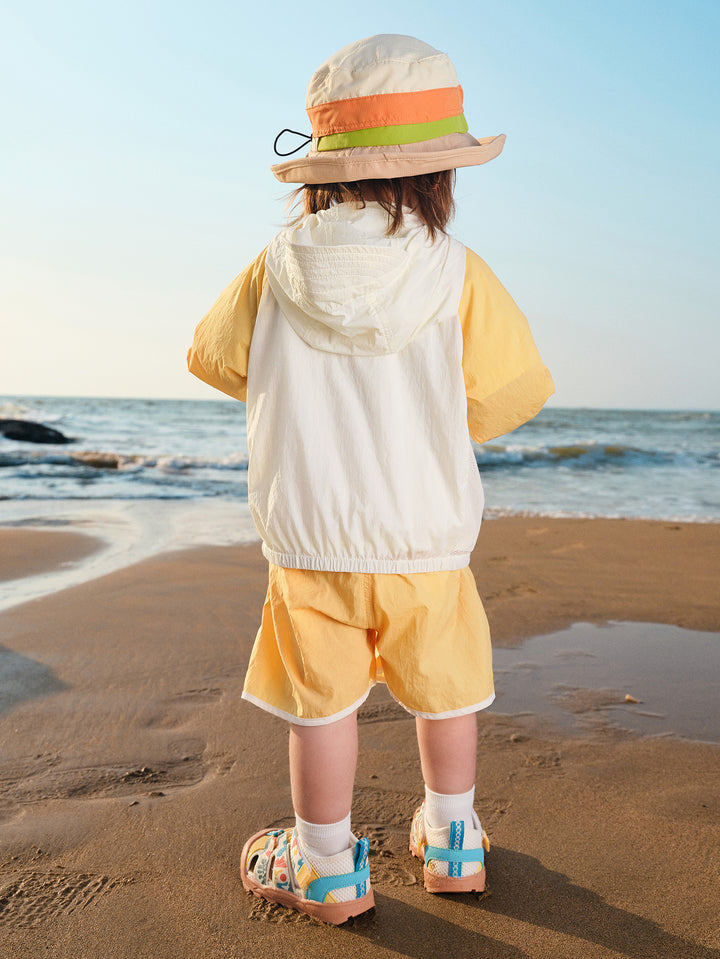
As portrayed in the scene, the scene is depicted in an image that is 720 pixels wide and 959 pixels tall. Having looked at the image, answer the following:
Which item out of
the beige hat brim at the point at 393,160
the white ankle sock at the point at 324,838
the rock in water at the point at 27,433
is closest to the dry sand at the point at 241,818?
the white ankle sock at the point at 324,838

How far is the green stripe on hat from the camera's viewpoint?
1468 mm

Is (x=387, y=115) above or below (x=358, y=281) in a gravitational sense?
above

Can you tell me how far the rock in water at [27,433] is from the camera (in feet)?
47.3

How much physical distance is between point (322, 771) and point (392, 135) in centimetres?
122

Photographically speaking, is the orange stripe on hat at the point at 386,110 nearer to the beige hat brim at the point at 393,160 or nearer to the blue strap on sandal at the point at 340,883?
the beige hat brim at the point at 393,160

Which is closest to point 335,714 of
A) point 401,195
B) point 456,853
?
point 456,853

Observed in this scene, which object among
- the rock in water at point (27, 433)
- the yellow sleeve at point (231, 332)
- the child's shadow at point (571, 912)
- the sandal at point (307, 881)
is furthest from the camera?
the rock in water at point (27, 433)

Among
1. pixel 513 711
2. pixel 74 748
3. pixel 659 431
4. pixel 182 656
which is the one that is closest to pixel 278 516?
pixel 74 748

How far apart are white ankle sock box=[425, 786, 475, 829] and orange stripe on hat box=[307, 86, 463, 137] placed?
133 cm

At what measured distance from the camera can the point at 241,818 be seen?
181 centimetres

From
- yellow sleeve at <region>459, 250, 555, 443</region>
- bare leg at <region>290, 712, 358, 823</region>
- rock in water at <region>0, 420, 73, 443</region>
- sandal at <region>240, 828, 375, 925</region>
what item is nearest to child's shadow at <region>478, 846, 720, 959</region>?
sandal at <region>240, 828, 375, 925</region>

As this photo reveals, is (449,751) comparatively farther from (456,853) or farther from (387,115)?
(387,115)

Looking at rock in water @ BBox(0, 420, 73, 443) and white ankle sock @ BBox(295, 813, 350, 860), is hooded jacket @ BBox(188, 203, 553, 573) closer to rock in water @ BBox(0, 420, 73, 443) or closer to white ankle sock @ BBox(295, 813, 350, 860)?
white ankle sock @ BBox(295, 813, 350, 860)

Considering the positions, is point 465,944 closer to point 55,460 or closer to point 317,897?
point 317,897
